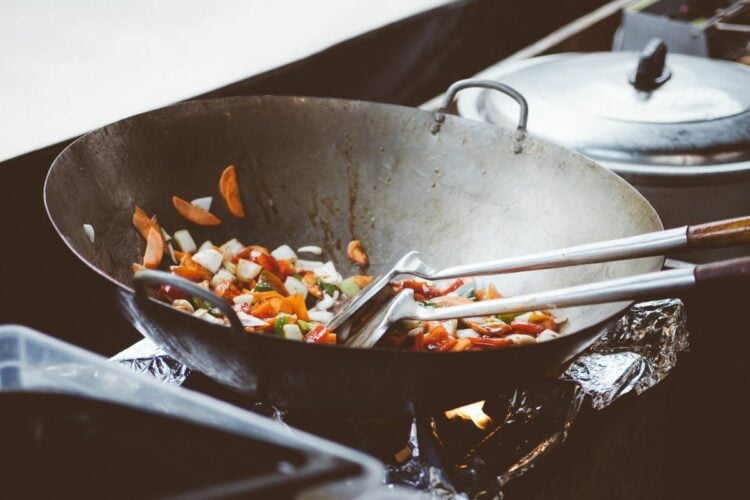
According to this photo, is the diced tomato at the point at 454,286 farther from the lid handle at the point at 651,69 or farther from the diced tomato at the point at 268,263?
the lid handle at the point at 651,69

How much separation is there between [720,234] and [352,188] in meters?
0.90

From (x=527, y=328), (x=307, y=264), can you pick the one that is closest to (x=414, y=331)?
(x=527, y=328)

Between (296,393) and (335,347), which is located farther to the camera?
(296,393)

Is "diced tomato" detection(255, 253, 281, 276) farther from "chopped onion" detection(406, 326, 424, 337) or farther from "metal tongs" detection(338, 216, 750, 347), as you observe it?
"chopped onion" detection(406, 326, 424, 337)

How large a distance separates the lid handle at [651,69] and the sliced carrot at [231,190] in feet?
3.70

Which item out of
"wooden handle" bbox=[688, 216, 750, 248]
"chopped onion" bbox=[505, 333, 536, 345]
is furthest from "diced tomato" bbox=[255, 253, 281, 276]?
"wooden handle" bbox=[688, 216, 750, 248]

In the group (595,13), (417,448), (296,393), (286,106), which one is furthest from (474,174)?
(595,13)

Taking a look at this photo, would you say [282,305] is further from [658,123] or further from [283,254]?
[658,123]

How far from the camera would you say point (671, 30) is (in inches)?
121

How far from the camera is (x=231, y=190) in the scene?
1.72 m

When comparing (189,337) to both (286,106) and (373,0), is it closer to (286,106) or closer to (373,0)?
(286,106)

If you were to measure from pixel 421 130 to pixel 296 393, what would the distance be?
862mm

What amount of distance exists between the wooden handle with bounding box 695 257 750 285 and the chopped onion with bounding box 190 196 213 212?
43.4 inches

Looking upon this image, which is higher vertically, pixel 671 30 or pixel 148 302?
pixel 148 302
